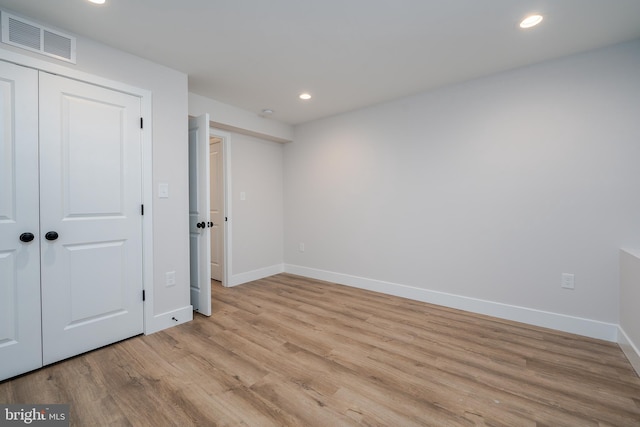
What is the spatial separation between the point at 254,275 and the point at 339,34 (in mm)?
3467

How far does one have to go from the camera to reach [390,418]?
1.52 m

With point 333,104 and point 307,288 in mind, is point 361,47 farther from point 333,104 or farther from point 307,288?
point 307,288

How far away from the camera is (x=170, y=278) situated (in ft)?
8.78

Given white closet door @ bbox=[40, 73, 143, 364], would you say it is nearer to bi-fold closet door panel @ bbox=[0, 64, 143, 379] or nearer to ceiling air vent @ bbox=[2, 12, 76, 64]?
bi-fold closet door panel @ bbox=[0, 64, 143, 379]

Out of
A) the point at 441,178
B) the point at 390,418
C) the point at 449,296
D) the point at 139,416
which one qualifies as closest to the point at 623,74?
the point at 441,178

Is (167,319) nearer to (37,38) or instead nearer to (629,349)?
(37,38)

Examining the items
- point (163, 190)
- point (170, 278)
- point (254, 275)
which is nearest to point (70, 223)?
point (163, 190)

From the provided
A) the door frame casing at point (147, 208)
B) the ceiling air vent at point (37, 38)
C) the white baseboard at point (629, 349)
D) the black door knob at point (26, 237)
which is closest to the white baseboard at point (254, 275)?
the door frame casing at point (147, 208)

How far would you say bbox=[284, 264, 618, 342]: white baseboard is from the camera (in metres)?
2.42

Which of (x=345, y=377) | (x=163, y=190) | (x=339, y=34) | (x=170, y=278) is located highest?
(x=339, y=34)

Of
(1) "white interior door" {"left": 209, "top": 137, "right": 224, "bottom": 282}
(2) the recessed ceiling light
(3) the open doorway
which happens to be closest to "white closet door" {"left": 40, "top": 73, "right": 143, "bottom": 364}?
(3) the open doorway

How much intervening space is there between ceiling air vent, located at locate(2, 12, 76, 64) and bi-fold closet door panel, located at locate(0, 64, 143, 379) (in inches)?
6.9

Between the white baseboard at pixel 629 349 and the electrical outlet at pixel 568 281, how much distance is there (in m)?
0.43

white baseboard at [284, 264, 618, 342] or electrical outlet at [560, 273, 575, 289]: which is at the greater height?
electrical outlet at [560, 273, 575, 289]
